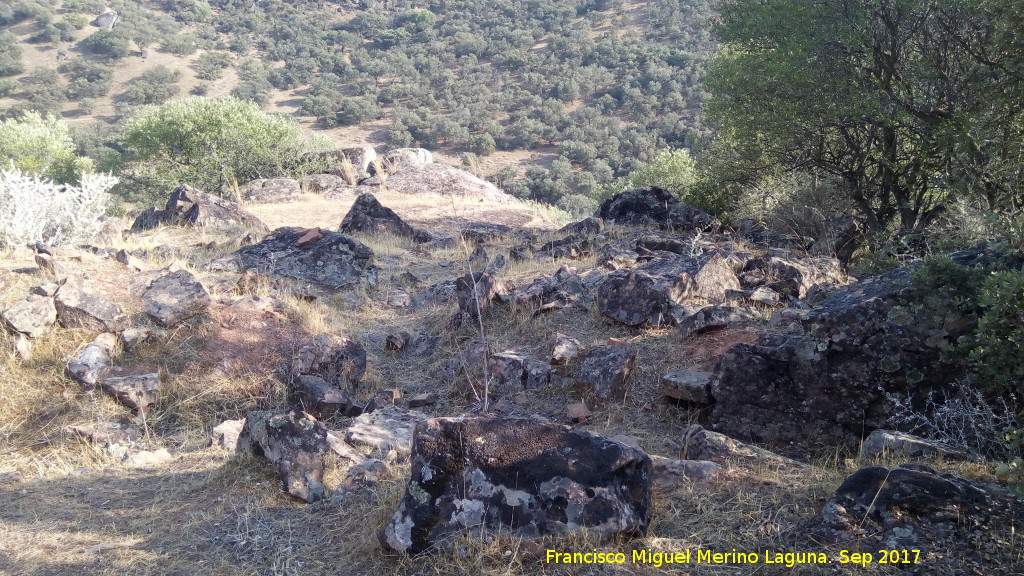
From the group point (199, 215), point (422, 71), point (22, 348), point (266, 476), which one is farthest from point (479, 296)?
point (422, 71)

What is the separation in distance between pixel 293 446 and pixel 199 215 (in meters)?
10.9

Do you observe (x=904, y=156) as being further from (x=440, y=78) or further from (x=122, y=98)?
(x=122, y=98)

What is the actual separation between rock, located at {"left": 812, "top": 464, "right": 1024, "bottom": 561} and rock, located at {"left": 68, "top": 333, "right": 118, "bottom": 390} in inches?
220

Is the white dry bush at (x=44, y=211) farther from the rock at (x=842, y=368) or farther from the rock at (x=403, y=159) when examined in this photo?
the rock at (x=403, y=159)

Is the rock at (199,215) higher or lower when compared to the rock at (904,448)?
lower

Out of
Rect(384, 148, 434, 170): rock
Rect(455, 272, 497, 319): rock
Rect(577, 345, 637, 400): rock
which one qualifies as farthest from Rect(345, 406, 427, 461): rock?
Rect(384, 148, 434, 170): rock

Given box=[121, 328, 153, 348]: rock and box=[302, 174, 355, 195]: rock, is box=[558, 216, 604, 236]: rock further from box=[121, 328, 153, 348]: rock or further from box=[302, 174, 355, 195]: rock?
box=[302, 174, 355, 195]: rock

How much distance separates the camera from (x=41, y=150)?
2670cm

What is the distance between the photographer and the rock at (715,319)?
5.76m

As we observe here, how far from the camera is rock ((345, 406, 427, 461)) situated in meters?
4.41

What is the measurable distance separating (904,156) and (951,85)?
76.7 inches

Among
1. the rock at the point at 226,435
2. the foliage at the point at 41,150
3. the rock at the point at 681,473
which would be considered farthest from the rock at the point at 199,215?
the foliage at the point at 41,150

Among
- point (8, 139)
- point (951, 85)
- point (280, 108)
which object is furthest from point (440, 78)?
point (951, 85)

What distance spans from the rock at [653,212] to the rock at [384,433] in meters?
7.48
